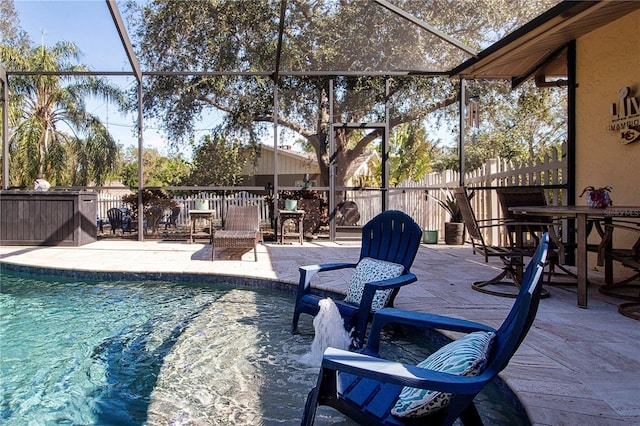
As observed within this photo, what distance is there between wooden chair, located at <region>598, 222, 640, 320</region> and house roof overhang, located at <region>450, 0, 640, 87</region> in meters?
2.13

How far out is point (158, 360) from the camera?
→ 304 cm

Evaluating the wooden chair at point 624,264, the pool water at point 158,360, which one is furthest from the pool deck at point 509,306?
the pool water at point 158,360

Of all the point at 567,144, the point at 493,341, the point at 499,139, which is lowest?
the point at 493,341

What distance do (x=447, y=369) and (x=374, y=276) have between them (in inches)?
68.2

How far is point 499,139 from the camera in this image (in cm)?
2086

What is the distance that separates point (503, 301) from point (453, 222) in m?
5.10

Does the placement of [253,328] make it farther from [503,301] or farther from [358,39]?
[358,39]

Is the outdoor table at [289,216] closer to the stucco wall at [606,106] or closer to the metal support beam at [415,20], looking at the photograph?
the metal support beam at [415,20]

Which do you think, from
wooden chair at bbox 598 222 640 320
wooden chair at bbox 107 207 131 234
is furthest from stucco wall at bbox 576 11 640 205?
wooden chair at bbox 107 207 131 234

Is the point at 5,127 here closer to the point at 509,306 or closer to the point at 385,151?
the point at 385,151

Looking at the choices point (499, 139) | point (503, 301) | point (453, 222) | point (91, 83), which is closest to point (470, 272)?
point (503, 301)

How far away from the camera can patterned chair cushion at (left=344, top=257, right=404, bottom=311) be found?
3.23 m

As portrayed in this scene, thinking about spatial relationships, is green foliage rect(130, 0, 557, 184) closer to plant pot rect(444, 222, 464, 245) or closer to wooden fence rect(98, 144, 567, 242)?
wooden fence rect(98, 144, 567, 242)

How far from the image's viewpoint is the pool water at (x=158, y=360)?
2.31m
